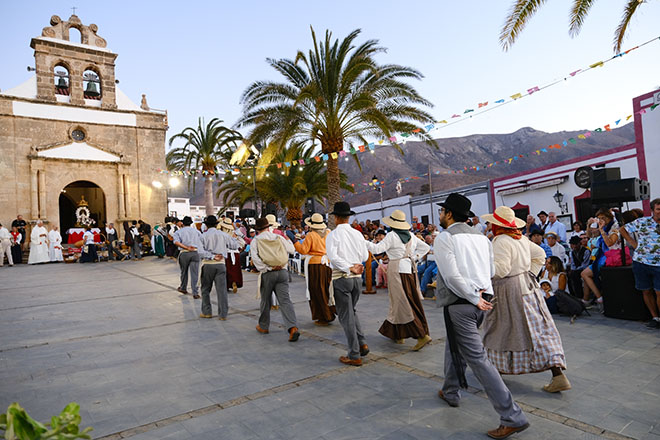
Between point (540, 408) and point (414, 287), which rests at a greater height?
point (414, 287)

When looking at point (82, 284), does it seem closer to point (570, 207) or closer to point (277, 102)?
point (277, 102)

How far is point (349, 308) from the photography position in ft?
16.1

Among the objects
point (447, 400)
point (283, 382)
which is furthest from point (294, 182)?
point (447, 400)

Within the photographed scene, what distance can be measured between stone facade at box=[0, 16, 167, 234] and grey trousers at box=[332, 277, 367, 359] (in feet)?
75.9

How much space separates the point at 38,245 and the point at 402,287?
20.1 metres

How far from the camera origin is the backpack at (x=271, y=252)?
19.7ft

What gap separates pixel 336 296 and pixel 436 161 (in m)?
126

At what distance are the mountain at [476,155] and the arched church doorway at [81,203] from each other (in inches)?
2666

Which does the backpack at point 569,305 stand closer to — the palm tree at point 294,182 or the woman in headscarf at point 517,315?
the woman in headscarf at point 517,315

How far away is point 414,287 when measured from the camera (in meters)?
5.66

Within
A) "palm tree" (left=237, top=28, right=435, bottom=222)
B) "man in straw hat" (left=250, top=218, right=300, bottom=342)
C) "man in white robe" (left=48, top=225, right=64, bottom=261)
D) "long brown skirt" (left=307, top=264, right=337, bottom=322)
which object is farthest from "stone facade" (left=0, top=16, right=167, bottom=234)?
"man in straw hat" (left=250, top=218, right=300, bottom=342)

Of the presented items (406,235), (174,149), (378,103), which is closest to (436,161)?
(174,149)

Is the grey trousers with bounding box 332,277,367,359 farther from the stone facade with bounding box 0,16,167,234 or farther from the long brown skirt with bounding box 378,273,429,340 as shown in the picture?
the stone facade with bounding box 0,16,167,234

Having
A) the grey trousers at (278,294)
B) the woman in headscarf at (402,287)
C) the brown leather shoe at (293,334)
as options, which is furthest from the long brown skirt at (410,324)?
the grey trousers at (278,294)
